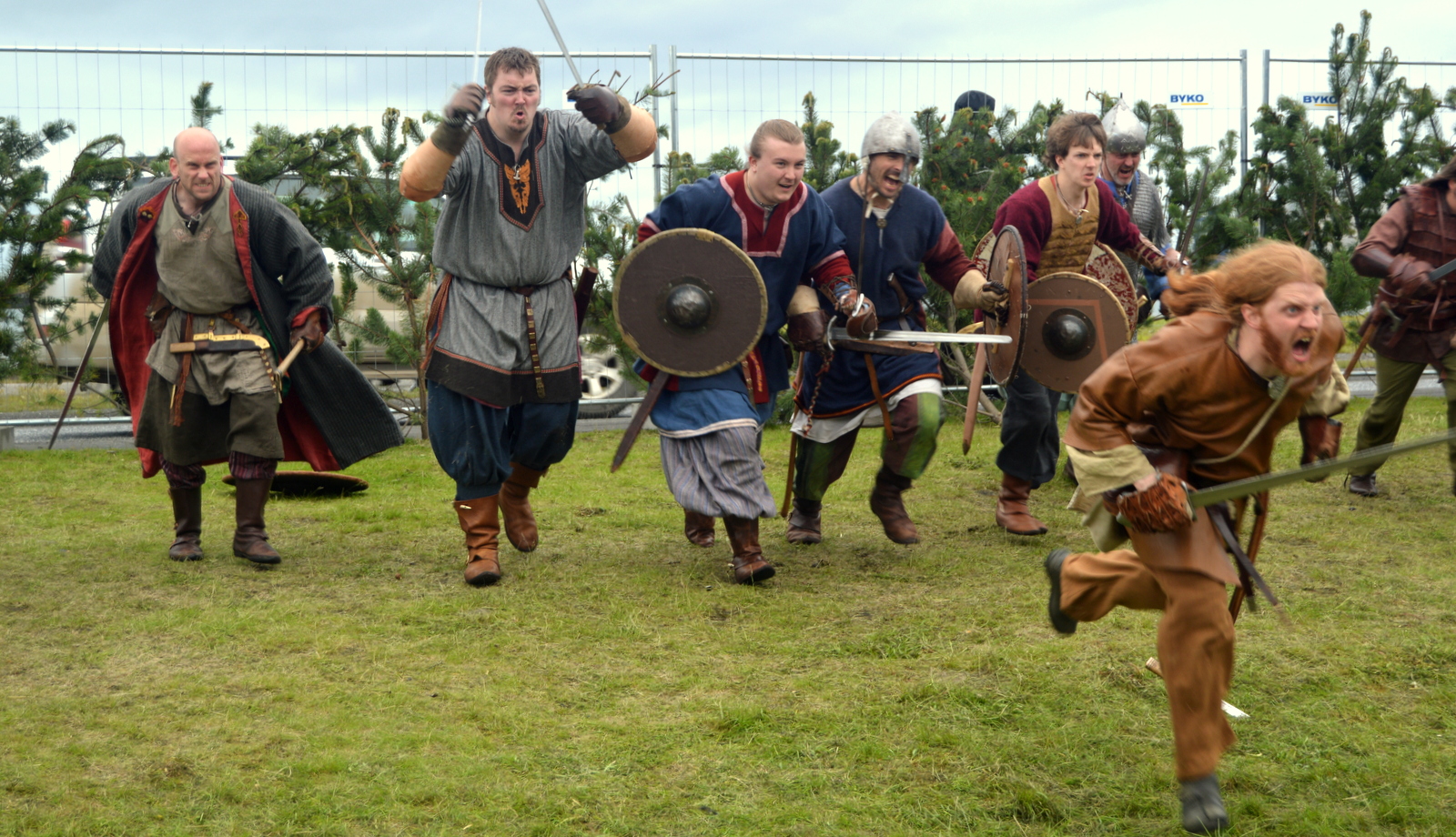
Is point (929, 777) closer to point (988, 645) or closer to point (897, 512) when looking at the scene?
point (988, 645)

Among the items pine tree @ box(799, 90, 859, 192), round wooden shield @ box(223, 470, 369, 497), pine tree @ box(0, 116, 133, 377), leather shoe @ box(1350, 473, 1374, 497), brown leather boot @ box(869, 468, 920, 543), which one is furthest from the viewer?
pine tree @ box(799, 90, 859, 192)

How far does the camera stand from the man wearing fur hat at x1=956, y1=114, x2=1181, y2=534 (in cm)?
491

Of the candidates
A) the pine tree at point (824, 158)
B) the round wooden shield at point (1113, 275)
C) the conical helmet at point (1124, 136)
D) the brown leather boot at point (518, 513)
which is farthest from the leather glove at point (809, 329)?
the pine tree at point (824, 158)

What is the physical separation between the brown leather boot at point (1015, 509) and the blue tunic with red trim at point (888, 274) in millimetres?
645

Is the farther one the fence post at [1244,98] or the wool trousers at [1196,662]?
the fence post at [1244,98]

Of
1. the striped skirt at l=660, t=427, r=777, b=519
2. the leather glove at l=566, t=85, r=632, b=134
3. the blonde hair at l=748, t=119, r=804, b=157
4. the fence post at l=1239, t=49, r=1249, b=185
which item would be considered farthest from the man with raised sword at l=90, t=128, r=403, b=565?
the fence post at l=1239, t=49, r=1249, b=185

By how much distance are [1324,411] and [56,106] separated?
7.72 m

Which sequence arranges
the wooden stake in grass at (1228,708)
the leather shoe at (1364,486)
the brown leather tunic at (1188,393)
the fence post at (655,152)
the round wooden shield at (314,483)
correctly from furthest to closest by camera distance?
the fence post at (655,152) < the round wooden shield at (314,483) < the leather shoe at (1364,486) < the wooden stake in grass at (1228,708) < the brown leather tunic at (1188,393)

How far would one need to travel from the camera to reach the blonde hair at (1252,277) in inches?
A: 98.3

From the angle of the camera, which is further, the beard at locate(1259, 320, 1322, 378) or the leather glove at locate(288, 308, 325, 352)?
the leather glove at locate(288, 308, 325, 352)

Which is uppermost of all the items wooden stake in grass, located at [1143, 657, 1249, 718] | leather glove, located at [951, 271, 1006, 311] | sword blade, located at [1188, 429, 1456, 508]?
leather glove, located at [951, 271, 1006, 311]

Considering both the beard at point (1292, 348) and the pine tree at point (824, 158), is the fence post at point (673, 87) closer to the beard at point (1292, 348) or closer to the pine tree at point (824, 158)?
the pine tree at point (824, 158)

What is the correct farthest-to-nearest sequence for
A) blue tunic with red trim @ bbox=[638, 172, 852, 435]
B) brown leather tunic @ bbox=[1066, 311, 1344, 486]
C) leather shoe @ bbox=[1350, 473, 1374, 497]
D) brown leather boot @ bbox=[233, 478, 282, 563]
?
leather shoe @ bbox=[1350, 473, 1374, 497] → brown leather boot @ bbox=[233, 478, 282, 563] → blue tunic with red trim @ bbox=[638, 172, 852, 435] → brown leather tunic @ bbox=[1066, 311, 1344, 486]

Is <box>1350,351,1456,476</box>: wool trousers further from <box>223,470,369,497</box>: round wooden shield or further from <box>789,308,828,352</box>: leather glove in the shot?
<box>223,470,369,497</box>: round wooden shield
